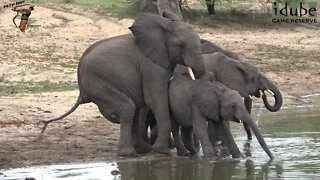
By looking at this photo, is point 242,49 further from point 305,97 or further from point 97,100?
point 97,100

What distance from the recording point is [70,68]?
818 inches

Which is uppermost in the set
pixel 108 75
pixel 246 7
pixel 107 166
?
pixel 108 75

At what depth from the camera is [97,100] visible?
12.5 m

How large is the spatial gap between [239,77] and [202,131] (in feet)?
7.19

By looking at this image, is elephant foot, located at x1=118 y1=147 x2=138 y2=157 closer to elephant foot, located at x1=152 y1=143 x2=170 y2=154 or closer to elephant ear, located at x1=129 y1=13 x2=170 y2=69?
elephant foot, located at x1=152 y1=143 x2=170 y2=154

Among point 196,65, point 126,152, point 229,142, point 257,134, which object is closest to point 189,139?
point 229,142

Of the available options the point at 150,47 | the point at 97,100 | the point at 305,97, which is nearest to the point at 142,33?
the point at 150,47

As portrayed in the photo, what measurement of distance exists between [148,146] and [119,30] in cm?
1397

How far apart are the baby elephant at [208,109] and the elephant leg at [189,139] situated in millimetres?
336
